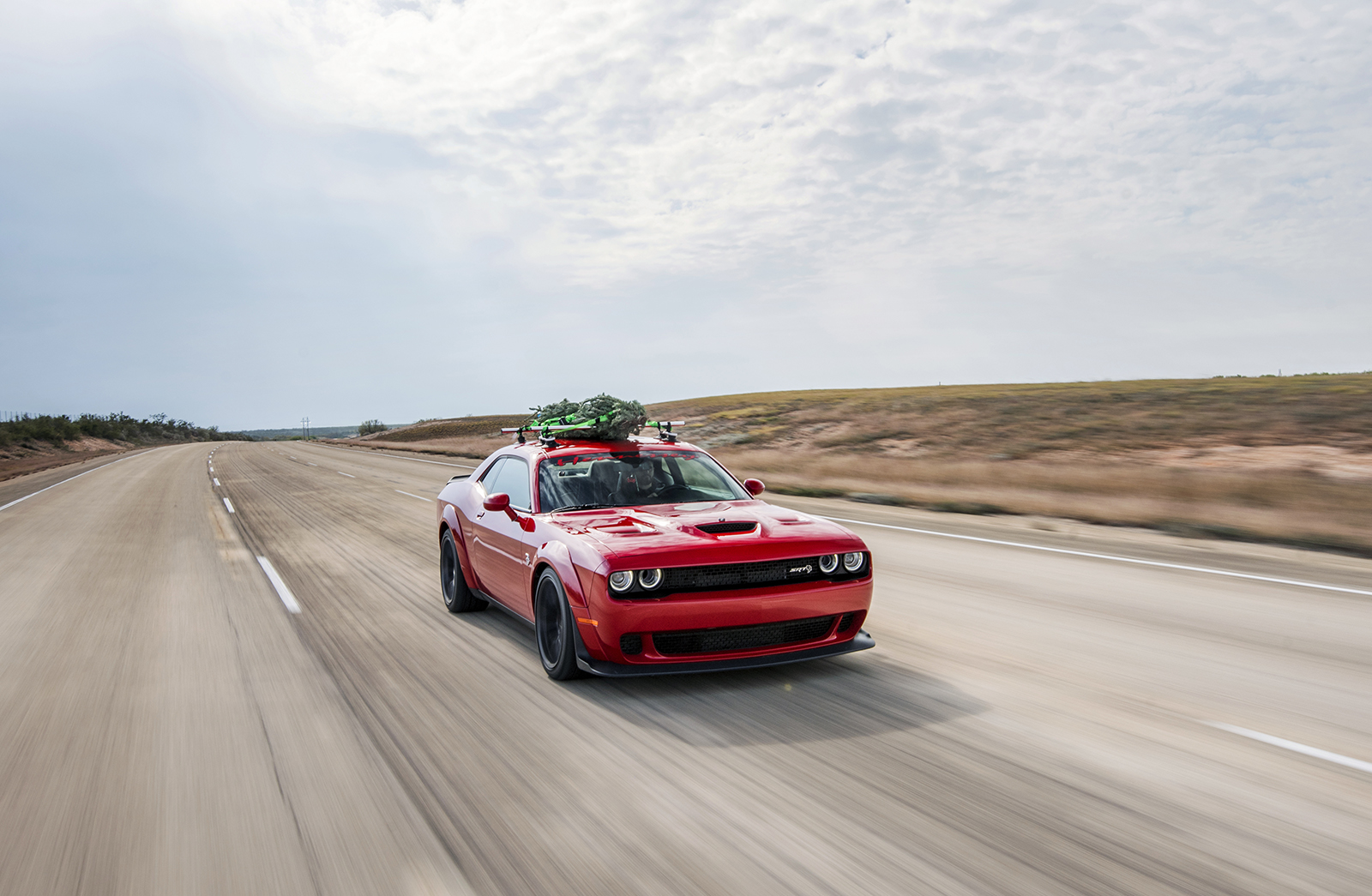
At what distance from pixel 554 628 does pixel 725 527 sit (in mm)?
1204

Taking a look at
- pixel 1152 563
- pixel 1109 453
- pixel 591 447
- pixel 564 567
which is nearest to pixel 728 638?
pixel 564 567

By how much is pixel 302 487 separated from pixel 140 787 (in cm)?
1918

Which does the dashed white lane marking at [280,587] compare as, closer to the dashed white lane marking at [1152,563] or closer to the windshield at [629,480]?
the windshield at [629,480]

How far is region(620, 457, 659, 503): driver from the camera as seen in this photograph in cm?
605

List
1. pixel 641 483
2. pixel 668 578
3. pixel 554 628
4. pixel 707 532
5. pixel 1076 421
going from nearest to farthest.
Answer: pixel 668 578, pixel 707 532, pixel 554 628, pixel 641 483, pixel 1076 421

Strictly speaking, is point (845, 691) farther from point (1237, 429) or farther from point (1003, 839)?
point (1237, 429)

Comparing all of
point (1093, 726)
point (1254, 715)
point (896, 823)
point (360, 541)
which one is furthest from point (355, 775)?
point (360, 541)

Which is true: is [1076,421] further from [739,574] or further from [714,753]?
[714,753]

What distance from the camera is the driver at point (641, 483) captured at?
605 centimetres

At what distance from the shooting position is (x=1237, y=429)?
2316 cm

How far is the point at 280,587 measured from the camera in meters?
8.63

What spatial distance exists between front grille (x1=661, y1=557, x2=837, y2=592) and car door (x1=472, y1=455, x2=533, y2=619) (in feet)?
4.43

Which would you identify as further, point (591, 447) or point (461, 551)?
point (461, 551)

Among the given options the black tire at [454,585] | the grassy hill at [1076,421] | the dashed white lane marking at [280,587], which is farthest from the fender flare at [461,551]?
the grassy hill at [1076,421]
